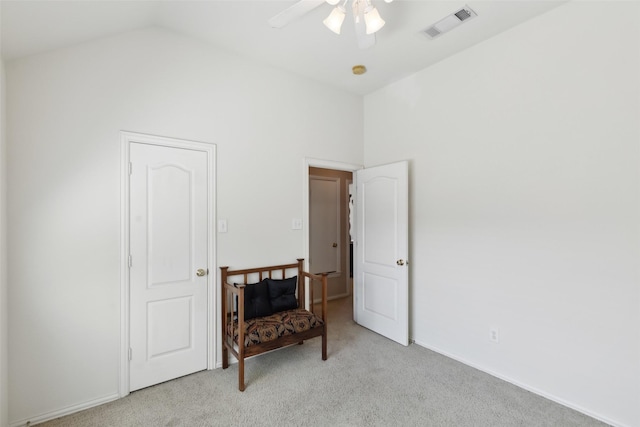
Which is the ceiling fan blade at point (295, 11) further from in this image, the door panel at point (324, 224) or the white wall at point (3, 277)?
the door panel at point (324, 224)

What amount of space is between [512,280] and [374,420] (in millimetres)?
1589

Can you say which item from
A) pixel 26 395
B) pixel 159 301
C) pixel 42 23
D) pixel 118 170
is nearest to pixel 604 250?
pixel 159 301

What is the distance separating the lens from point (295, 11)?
5.65 feet

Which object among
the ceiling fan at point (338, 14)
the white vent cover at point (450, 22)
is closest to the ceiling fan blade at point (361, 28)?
the ceiling fan at point (338, 14)

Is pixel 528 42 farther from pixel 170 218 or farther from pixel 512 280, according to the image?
pixel 170 218

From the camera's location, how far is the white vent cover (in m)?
2.26

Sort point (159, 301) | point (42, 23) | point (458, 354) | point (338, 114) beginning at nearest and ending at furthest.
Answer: point (42, 23)
point (159, 301)
point (458, 354)
point (338, 114)

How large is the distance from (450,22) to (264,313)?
2.97 meters

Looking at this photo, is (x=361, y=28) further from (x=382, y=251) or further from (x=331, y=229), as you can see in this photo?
(x=331, y=229)

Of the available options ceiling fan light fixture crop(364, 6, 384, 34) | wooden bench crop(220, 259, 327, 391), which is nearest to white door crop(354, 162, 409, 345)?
wooden bench crop(220, 259, 327, 391)

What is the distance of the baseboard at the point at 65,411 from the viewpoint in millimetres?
1981

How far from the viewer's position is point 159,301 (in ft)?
8.14

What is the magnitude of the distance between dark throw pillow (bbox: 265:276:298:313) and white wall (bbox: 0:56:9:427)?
5.98ft

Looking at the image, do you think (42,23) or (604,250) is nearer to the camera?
(42,23)
